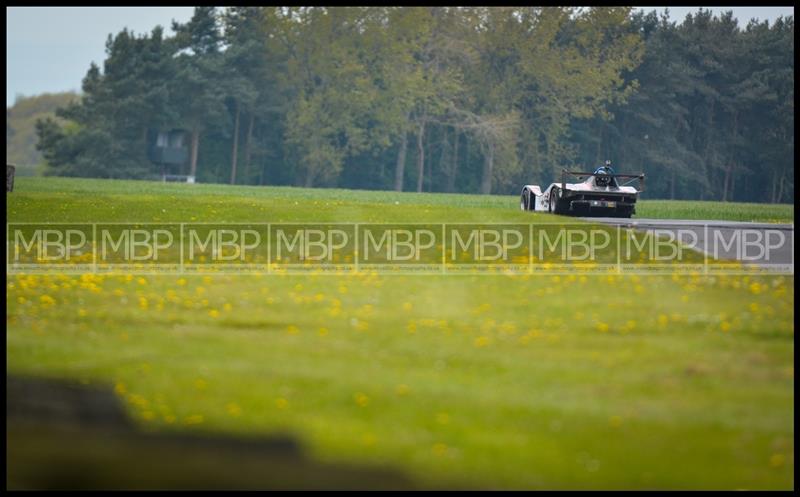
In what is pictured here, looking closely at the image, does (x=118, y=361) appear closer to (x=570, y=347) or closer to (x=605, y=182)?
(x=570, y=347)

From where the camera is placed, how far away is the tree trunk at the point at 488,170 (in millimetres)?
78250

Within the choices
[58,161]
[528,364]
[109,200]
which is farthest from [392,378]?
[58,161]

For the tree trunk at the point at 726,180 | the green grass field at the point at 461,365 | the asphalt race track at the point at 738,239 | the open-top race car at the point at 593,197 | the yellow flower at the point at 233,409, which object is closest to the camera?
the green grass field at the point at 461,365

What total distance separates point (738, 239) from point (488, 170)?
53780 millimetres

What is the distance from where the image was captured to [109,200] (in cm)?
3203

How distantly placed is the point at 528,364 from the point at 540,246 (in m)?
9.16

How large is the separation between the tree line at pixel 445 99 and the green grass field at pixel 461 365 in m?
57.0

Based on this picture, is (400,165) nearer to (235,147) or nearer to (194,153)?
(235,147)

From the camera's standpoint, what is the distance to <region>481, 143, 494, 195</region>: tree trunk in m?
78.2

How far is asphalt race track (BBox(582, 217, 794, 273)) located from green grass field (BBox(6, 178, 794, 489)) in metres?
2.97

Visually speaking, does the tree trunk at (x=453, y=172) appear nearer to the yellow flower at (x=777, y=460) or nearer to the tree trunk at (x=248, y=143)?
the tree trunk at (x=248, y=143)

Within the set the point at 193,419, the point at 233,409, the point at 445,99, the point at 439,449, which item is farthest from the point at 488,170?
the point at 439,449

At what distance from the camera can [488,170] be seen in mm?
80562

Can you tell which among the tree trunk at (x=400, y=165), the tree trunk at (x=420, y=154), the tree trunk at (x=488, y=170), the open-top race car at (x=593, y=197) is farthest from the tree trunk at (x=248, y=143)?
the open-top race car at (x=593, y=197)
